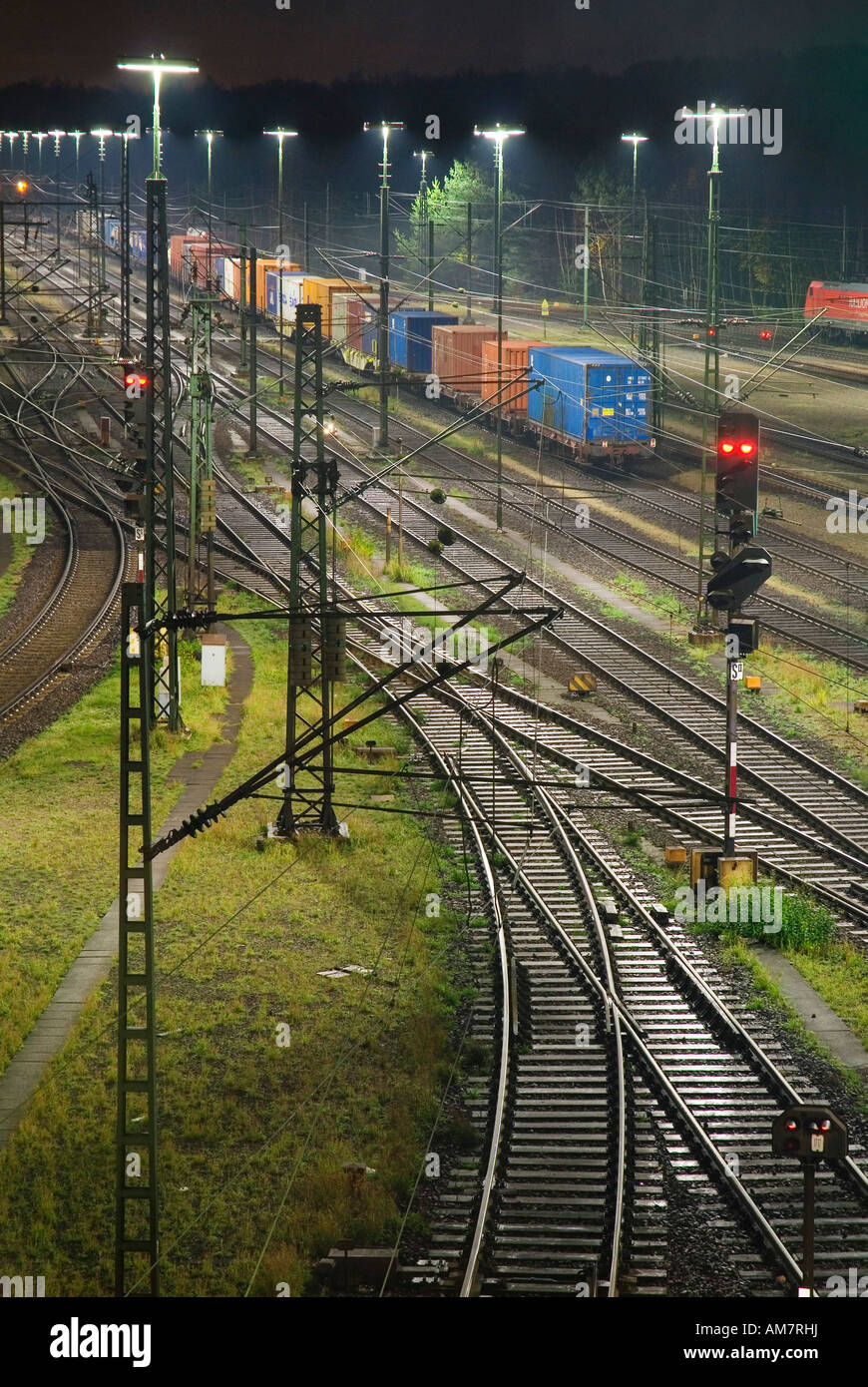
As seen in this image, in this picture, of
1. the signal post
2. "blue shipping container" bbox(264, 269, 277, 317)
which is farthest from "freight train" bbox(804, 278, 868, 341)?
the signal post

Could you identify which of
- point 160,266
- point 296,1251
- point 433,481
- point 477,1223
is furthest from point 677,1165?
point 433,481

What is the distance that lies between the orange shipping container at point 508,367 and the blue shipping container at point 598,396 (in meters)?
1.32

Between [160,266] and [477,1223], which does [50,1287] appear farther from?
[160,266]

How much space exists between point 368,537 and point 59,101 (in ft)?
253

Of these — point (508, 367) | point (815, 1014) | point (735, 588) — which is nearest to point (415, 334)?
point (508, 367)

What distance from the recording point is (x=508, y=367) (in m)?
52.9

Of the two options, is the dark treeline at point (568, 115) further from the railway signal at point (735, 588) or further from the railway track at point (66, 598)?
the railway signal at point (735, 588)

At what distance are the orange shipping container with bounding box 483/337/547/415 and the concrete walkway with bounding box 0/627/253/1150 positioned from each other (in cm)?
2562

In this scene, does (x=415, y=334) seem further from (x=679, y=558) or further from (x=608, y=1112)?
(x=608, y=1112)

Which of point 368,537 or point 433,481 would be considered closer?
point 368,537

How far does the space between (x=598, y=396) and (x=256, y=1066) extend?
34.0 meters

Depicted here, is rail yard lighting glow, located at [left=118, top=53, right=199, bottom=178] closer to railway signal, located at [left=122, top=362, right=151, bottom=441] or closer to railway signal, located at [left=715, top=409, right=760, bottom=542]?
railway signal, located at [left=122, top=362, right=151, bottom=441]

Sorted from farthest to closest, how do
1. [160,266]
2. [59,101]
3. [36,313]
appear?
1. [59,101]
2. [36,313]
3. [160,266]

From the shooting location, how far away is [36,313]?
72875 millimetres
